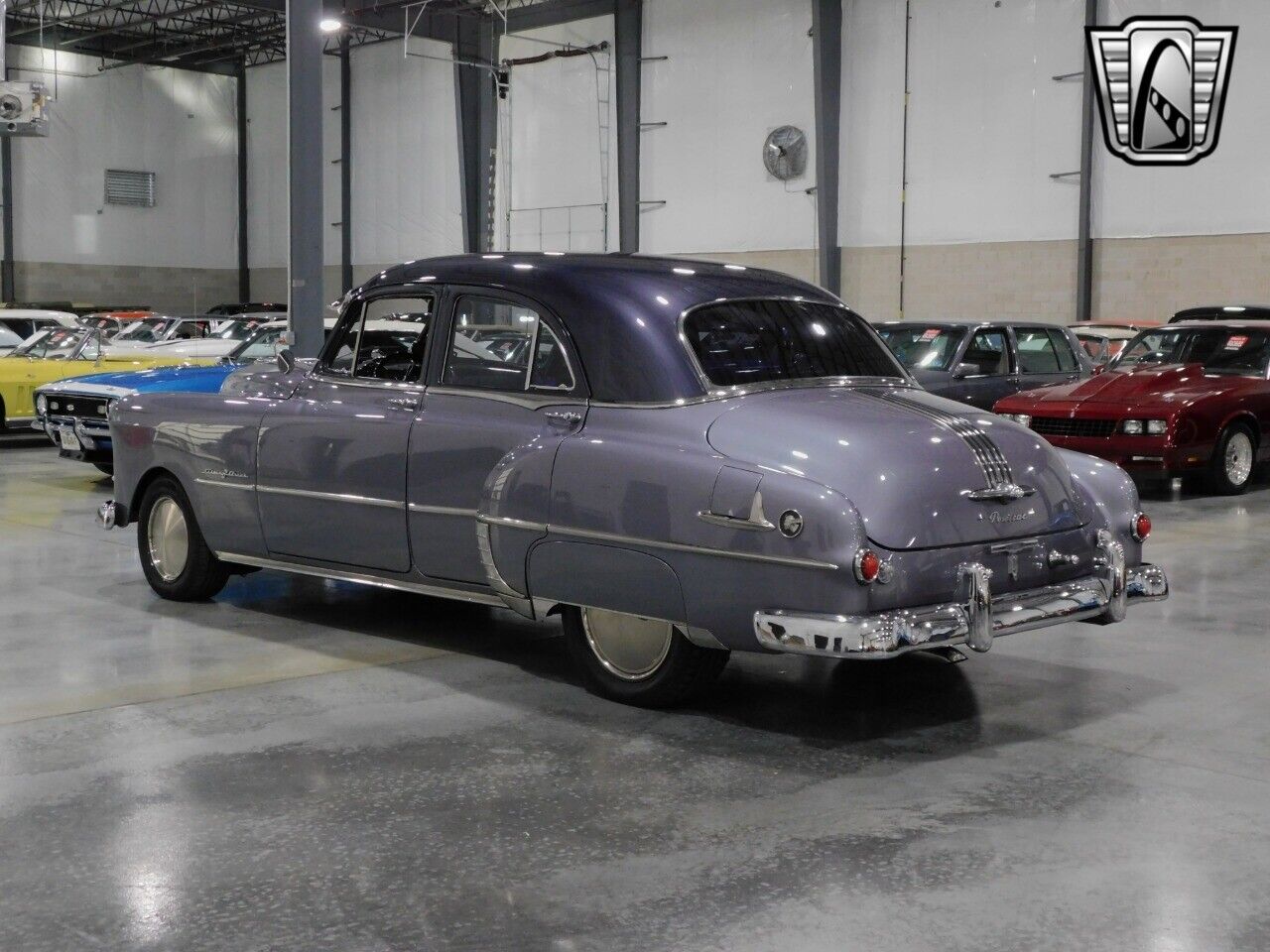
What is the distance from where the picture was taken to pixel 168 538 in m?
7.76

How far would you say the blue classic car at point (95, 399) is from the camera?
12.2m

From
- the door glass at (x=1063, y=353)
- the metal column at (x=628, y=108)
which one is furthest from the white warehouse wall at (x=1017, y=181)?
the door glass at (x=1063, y=353)

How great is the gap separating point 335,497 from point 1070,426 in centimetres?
802

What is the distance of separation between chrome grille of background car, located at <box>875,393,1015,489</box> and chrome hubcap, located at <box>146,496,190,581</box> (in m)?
3.90

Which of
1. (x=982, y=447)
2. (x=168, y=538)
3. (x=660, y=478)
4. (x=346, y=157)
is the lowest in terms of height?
(x=168, y=538)

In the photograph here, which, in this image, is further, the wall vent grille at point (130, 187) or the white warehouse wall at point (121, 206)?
the wall vent grille at point (130, 187)

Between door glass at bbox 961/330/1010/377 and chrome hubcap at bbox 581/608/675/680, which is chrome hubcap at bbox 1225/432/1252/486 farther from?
chrome hubcap at bbox 581/608/675/680

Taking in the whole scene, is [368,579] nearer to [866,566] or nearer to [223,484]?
[223,484]

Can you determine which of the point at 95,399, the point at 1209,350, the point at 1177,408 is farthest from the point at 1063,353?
the point at 95,399

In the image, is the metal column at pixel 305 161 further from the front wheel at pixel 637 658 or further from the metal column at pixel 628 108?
the metal column at pixel 628 108

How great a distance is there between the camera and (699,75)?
28.7 m

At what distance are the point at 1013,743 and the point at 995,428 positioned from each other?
1156 mm

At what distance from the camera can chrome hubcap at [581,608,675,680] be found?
559 cm

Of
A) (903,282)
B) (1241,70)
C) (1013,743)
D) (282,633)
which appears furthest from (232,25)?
(1013,743)
